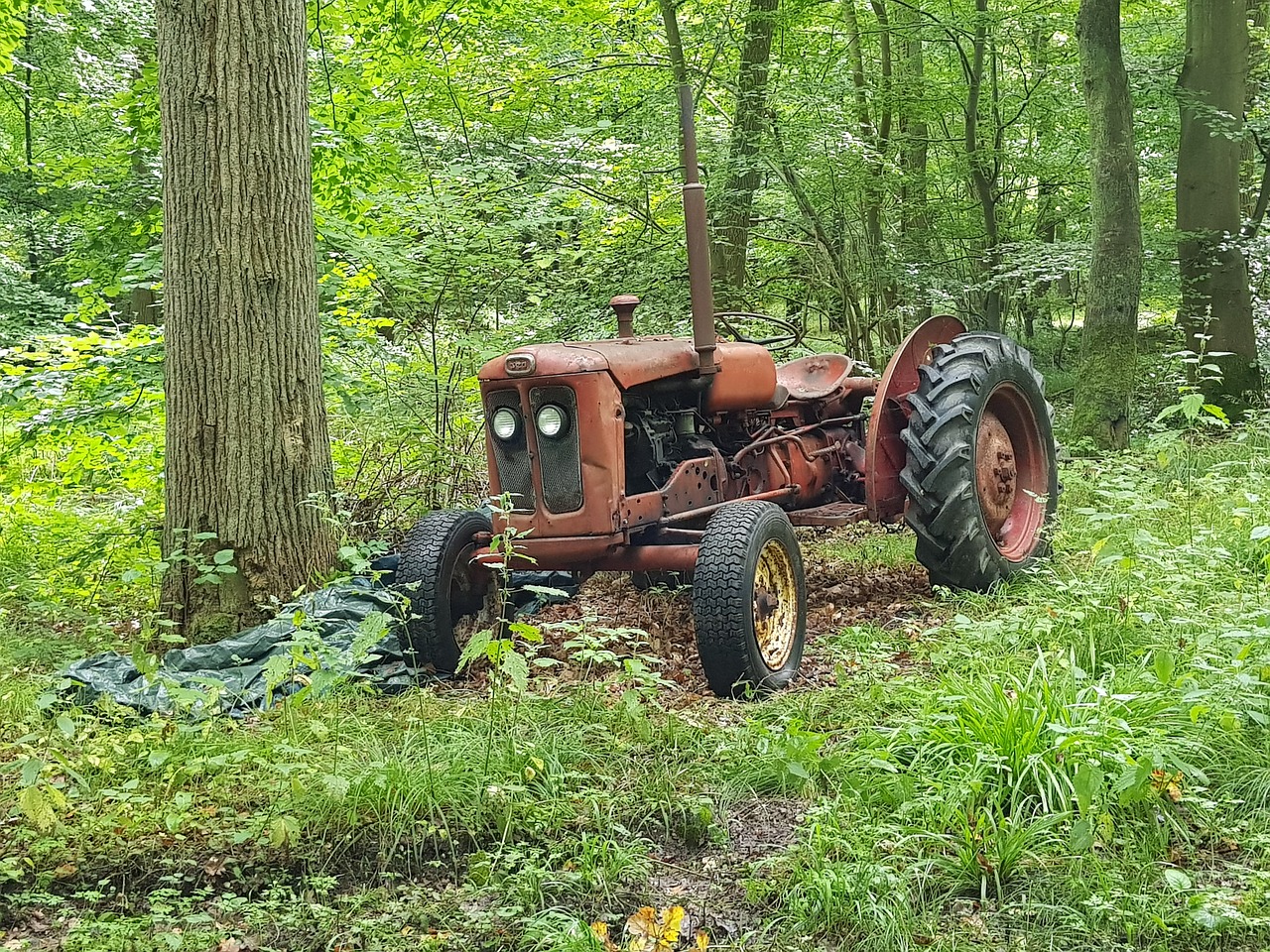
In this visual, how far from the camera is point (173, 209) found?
469 cm

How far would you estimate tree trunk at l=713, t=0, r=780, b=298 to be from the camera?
8867mm

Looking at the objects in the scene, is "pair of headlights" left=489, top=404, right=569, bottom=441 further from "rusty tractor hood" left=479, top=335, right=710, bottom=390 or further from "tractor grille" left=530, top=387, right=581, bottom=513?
"rusty tractor hood" left=479, top=335, right=710, bottom=390

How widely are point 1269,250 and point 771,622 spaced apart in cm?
886

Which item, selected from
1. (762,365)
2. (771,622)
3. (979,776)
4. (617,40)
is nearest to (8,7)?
(617,40)

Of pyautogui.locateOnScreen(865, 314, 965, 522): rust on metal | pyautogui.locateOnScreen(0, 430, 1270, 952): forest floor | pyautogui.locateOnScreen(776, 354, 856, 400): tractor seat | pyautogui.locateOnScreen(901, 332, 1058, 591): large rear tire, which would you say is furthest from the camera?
pyautogui.locateOnScreen(776, 354, 856, 400): tractor seat

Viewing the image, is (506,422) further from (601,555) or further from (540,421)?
(601,555)

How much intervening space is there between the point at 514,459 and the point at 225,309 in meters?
1.39

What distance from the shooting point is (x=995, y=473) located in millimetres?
5789

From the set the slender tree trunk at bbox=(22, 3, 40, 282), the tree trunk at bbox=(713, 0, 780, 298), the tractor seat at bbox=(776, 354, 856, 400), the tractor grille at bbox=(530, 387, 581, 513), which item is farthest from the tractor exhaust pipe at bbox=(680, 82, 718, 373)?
the slender tree trunk at bbox=(22, 3, 40, 282)

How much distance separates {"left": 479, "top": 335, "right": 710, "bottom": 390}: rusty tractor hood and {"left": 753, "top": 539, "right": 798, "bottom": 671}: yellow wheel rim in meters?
0.96

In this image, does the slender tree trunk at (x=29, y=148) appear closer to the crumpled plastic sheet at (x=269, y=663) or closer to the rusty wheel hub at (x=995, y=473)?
the crumpled plastic sheet at (x=269, y=663)

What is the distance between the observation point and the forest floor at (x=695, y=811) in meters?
2.64

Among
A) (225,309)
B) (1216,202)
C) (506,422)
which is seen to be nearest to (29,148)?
(225,309)

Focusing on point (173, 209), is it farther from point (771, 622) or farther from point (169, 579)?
point (771, 622)
